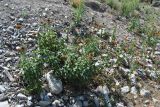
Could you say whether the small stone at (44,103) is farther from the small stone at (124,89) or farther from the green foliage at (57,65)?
the small stone at (124,89)

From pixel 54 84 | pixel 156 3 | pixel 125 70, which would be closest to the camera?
pixel 54 84

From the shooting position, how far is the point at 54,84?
311 inches

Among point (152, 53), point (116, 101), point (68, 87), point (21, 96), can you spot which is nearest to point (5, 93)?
point (21, 96)

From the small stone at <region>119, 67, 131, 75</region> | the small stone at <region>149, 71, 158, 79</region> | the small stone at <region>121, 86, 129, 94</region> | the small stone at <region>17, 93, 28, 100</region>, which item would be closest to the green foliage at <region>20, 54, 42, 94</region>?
the small stone at <region>17, 93, 28, 100</region>

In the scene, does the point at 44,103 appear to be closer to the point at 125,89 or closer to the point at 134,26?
the point at 125,89

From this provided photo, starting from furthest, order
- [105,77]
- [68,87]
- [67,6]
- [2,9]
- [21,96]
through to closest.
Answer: [67,6] → [2,9] → [105,77] → [68,87] → [21,96]

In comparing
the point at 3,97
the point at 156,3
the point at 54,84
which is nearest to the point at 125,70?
the point at 54,84

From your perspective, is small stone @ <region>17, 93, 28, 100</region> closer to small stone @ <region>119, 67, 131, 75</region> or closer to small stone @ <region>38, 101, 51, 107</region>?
small stone @ <region>38, 101, 51, 107</region>

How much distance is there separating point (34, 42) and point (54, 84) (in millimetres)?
1812

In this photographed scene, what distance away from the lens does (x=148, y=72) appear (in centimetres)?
988

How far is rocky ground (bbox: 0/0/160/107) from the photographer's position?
Result: 7680 mm

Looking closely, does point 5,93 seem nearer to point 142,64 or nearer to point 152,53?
point 142,64

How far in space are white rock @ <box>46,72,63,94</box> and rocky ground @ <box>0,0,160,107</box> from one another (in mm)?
22

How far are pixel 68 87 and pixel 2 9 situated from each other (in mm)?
3717
